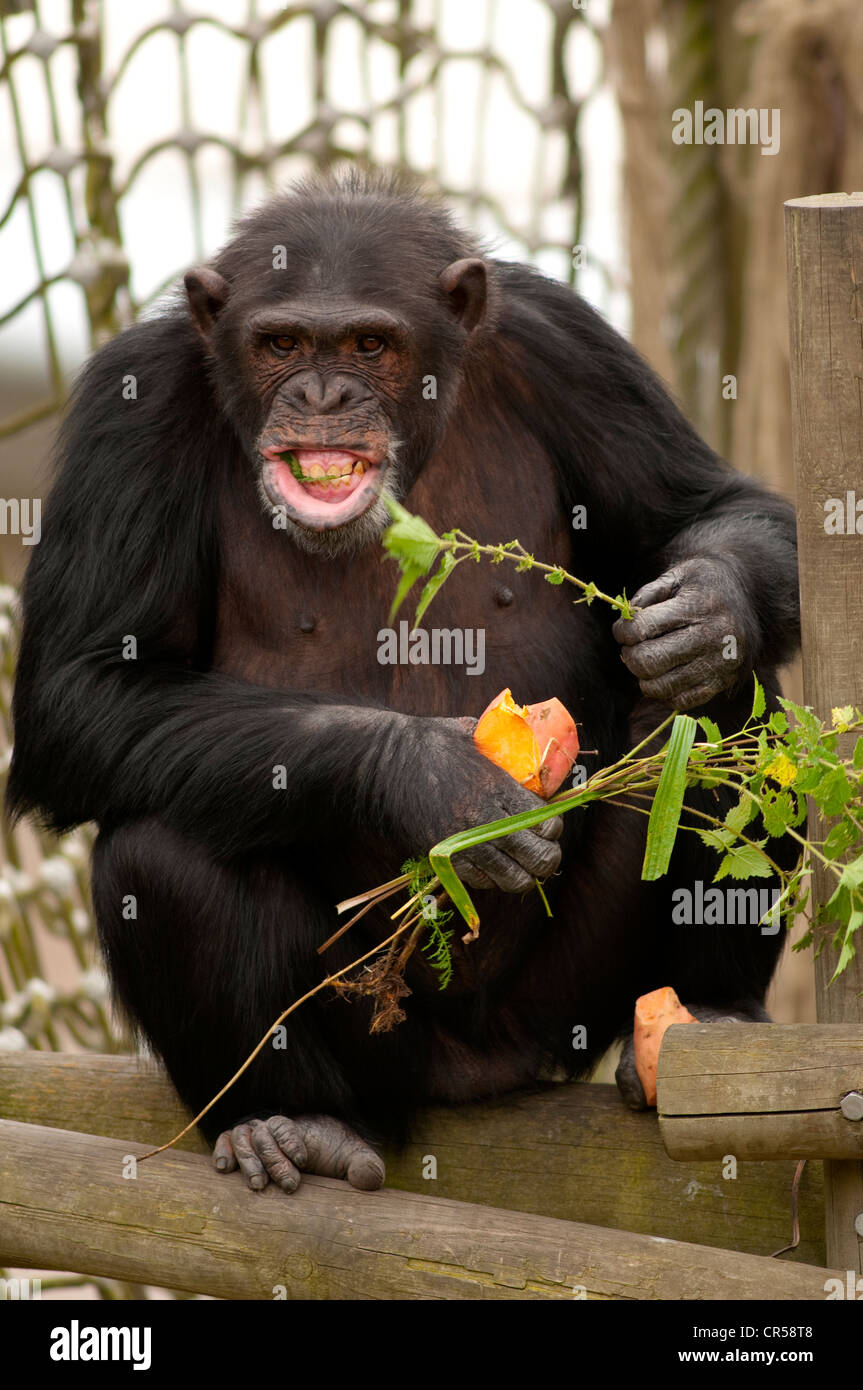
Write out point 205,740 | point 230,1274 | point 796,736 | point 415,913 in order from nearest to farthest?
1. point 796,736
2. point 230,1274
3. point 415,913
4. point 205,740

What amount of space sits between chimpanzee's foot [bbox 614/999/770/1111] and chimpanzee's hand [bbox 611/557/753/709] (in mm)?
546

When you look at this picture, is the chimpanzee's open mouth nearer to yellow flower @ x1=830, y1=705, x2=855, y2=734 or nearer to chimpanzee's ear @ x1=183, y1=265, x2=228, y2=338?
chimpanzee's ear @ x1=183, y1=265, x2=228, y2=338

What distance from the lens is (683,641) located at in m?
2.68

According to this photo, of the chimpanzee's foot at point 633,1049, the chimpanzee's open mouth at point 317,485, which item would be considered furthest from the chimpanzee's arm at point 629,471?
the chimpanzee's foot at point 633,1049

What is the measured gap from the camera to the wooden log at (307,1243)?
222cm

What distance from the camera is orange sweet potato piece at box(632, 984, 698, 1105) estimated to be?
2783mm

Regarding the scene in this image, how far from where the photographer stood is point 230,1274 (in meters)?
2.49

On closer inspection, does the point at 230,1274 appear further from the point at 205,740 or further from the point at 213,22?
the point at 213,22

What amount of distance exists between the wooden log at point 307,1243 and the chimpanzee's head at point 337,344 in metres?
1.11

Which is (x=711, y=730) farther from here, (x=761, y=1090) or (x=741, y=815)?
(x=761, y=1090)

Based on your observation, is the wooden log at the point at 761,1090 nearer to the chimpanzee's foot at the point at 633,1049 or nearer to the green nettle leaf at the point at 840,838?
the green nettle leaf at the point at 840,838

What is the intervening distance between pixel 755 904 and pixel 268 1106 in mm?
928
